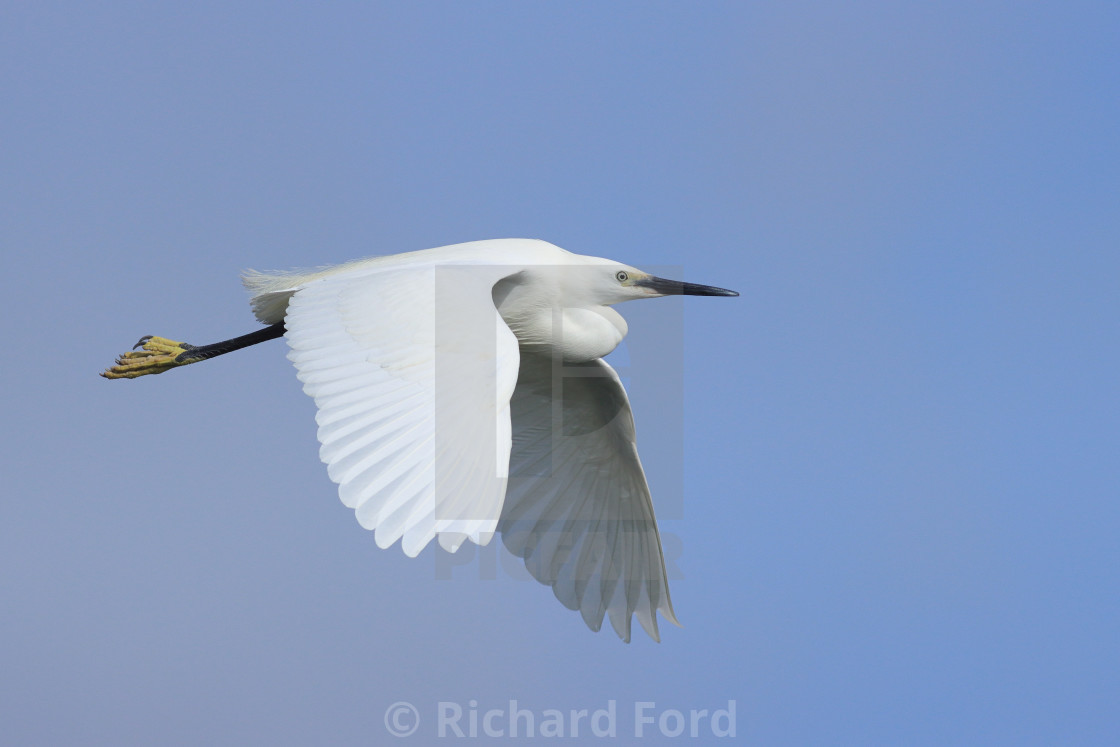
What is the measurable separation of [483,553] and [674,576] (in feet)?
3.72

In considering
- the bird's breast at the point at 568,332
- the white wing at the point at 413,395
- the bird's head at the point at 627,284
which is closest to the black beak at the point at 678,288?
the bird's head at the point at 627,284

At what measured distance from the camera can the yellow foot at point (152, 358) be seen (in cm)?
693

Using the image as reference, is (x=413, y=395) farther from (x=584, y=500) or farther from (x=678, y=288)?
(x=584, y=500)

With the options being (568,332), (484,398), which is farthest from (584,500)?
(484,398)

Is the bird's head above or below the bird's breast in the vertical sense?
above

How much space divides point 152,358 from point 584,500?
2.85 m

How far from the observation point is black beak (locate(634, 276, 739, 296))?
6086 mm

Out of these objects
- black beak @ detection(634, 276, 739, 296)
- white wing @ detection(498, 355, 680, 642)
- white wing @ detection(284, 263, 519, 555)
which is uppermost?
black beak @ detection(634, 276, 739, 296)

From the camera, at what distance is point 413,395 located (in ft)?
13.6

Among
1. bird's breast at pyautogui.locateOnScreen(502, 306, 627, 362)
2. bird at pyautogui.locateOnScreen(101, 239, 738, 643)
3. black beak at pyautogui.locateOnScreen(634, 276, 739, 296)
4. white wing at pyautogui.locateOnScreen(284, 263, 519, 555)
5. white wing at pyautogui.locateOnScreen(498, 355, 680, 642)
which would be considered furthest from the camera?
white wing at pyautogui.locateOnScreen(498, 355, 680, 642)

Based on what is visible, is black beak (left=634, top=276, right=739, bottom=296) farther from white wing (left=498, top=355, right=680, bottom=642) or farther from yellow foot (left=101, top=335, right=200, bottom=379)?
yellow foot (left=101, top=335, right=200, bottom=379)

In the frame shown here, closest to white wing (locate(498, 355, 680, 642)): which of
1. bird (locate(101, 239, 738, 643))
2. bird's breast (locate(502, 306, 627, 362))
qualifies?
bird (locate(101, 239, 738, 643))

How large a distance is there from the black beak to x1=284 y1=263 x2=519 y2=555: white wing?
124 cm

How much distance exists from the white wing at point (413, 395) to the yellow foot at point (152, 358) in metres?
2.17
